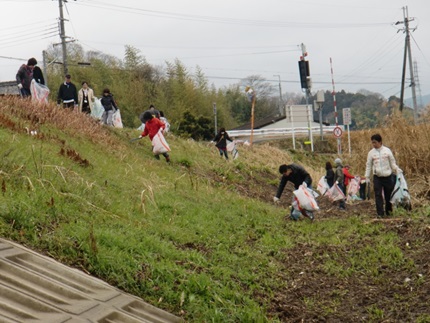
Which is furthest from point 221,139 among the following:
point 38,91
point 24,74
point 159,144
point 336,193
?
point 336,193

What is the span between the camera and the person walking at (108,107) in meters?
19.4

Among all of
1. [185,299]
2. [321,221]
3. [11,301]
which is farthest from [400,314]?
[321,221]

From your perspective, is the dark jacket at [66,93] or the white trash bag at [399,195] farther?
the dark jacket at [66,93]

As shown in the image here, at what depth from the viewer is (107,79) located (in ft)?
162

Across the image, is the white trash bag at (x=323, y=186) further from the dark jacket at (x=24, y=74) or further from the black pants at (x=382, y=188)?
the dark jacket at (x=24, y=74)

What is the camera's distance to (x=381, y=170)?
430 inches

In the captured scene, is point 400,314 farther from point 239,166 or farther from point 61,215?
point 239,166

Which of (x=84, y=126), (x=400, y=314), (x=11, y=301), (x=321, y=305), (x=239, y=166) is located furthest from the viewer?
(x=239, y=166)

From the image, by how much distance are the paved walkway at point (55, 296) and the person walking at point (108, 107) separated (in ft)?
45.6

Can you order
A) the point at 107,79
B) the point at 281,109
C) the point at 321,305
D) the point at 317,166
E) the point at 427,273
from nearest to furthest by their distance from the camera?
the point at 321,305, the point at 427,273, the point at 317,166, the point at 107,79, the point at 281,109

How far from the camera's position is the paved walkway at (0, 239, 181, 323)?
4.70 metres

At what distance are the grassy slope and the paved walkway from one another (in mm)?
254

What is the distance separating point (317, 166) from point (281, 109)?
163ft

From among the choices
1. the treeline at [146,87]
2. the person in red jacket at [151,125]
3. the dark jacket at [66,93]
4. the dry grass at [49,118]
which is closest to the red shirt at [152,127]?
the person in red jacket at [151,125]
